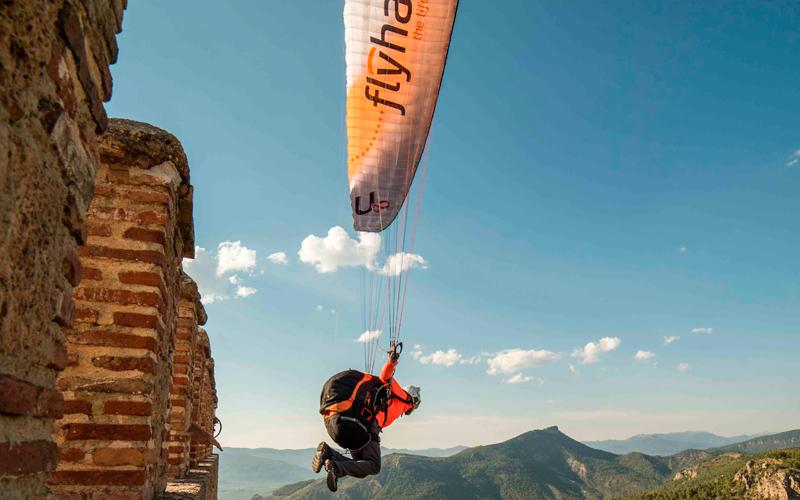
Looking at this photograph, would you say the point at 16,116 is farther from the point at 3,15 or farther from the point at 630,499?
the point at 630,499

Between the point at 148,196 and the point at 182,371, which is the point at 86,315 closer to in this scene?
the point at 148,196

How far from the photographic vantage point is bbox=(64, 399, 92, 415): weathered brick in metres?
2.85

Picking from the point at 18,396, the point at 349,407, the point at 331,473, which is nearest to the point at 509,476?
the point at 331,473

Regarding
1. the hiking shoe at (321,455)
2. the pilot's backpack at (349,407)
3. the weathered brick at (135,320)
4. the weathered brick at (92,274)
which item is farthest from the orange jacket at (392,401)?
the weathered brick at (92,274)

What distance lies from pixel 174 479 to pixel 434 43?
655 cm

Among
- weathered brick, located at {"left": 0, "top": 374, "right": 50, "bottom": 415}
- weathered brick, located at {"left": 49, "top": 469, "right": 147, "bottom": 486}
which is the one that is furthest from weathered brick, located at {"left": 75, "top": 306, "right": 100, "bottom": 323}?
weathered brick, located at {"left": 0, "top": 374, "right": 50, "bottom": 415}

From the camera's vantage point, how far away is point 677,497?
39906mm

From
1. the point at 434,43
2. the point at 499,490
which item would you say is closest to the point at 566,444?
the point at 499,490

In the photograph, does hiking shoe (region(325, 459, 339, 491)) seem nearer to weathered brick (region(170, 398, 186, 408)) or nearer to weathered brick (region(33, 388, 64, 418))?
weathered brick (region(170, 398, 186, 408))

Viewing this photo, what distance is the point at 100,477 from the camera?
288cm

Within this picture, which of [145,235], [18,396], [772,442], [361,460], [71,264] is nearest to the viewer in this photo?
[18,396]

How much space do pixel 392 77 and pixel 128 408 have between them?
5.78 metres

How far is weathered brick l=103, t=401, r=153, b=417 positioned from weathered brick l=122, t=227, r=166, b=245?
0.95 m

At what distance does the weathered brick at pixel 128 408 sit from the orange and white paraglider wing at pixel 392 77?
5.59 metres
